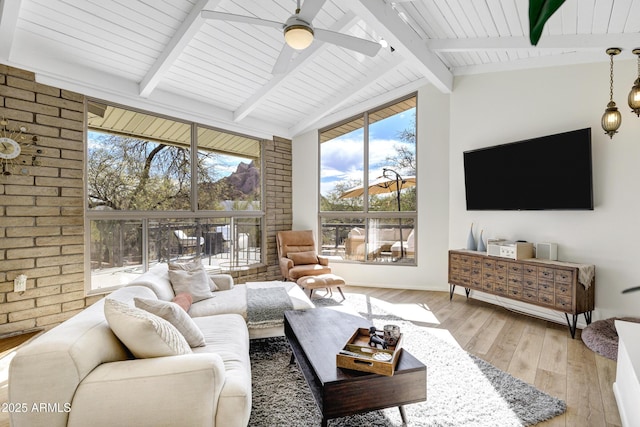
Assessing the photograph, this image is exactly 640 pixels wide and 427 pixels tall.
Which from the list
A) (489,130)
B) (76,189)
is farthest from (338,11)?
(76,189)

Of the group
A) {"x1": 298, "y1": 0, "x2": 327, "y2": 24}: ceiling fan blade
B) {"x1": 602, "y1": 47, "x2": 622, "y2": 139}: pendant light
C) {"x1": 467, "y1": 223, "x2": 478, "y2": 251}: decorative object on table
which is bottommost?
{"x1": 467, "y1": 223, "x2": 478, "y2": 251}: decorative object on table

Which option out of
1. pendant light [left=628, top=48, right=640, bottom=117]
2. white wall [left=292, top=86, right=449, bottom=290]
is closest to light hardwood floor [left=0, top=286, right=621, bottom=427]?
white wall [left=292, top=86, right=449, bottom=290]

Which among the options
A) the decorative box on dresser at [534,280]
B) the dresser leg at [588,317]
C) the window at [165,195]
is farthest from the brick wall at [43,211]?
the dresser leg at [588,317]

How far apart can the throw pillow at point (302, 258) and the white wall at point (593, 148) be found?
2395mm

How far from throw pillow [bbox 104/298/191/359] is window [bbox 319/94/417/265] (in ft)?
13.7

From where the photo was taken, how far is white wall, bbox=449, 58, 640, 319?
3.21m

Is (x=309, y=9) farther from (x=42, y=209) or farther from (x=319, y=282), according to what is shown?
(x=42, y=209)

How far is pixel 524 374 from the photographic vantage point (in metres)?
2.52

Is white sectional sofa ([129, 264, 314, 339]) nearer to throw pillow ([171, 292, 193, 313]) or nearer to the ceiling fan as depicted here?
throw pillow ([171, 292, 193, 313])

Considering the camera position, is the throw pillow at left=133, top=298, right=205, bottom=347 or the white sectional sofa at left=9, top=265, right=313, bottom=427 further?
the throw pillow at left=133, top=298, right=205, bottom=347

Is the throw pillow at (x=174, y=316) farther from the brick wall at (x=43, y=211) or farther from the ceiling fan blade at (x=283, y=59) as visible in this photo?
the brick wall at (x=43, y=211)

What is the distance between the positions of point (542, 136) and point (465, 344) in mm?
2498

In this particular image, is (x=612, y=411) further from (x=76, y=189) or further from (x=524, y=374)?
(x=76, y=189)

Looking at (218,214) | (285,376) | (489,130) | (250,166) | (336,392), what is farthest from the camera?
(250,166)
